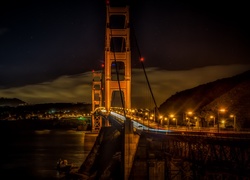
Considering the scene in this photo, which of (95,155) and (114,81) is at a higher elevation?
(114,81)

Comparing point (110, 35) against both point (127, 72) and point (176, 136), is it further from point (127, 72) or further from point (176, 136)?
point (176, 136)

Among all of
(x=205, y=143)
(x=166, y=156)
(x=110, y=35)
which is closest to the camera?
(x=205, y=143)

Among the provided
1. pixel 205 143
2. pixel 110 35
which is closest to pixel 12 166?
pixel 110 35

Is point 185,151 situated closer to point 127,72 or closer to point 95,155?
point 95,155

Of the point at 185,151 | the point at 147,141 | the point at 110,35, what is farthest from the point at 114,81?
the point at 185,151

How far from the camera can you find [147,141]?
2112 cm

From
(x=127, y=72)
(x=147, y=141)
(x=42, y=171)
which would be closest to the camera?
(x=147, y=141)

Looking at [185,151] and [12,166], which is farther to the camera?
[12,166]

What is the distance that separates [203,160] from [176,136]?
198 cm

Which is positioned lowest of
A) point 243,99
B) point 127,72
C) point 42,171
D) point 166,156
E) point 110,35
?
point 42,171

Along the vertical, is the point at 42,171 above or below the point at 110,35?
below

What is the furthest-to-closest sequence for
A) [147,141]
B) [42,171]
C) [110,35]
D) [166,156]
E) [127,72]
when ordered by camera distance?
[110,35]
[127,72]
[42,171]
[147,141]
[166,156]

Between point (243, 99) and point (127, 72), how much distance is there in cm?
1417

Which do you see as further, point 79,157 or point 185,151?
point 79,157
